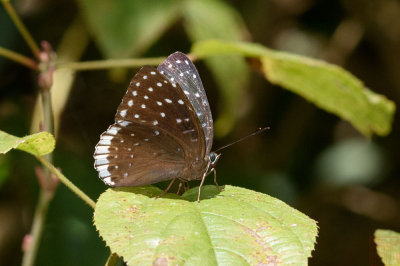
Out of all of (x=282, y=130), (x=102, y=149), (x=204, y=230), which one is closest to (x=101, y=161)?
(x=102, y=149)

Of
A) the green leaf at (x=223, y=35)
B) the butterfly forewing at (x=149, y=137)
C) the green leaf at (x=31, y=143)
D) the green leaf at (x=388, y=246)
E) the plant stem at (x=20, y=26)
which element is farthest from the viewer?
the green leaf at (x=223, y=35)

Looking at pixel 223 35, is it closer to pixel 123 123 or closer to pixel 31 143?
pixel 123 123

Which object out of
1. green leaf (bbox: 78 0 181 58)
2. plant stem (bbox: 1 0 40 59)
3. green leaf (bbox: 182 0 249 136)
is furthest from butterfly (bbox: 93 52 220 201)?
green leaf (bbox: 182 0 249 136)

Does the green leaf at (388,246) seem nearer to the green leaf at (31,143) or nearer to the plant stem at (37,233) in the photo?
the green leaf at (31,143)

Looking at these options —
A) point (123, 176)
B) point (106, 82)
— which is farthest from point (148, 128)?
point (106, 82)

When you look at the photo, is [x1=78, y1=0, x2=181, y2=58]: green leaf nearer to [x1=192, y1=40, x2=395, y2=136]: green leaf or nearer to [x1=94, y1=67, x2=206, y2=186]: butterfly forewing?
[x1=192, y1=40, x2=395, y2=136]: green leaf

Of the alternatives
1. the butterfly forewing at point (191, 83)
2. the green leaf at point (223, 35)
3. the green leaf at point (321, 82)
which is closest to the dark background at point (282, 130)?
the green leaf at point (223, 35)

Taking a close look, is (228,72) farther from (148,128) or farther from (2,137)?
(2,137)
